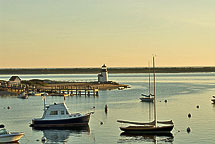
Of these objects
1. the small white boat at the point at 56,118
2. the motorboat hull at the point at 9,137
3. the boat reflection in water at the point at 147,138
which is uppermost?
the small white boat at the point at 56,118

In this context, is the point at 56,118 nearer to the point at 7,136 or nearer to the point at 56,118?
the point at 56,118

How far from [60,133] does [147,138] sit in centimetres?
1199

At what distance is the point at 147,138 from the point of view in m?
55.6

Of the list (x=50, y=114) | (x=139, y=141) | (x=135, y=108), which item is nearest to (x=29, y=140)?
(x=50, y=114)

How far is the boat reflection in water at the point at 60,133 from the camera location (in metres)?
55.1

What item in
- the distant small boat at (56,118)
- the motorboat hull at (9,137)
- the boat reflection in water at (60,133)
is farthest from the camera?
the distant small boat at (56,118)

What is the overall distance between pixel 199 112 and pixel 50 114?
102 feet

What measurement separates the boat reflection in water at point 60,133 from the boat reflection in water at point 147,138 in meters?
6.52

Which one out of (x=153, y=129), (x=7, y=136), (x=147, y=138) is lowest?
(x=147, y=138)

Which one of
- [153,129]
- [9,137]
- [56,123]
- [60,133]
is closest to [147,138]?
[153,129]

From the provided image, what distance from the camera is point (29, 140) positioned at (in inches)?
2173

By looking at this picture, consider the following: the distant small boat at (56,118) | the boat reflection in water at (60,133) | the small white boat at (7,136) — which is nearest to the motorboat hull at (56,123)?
the distant small boat at (56,118)

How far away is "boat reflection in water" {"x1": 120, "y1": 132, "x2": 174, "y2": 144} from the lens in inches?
2143

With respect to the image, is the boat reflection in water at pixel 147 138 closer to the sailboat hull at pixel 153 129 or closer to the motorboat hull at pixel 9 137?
the sailboat hull at pixel 153 129
